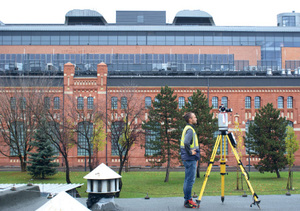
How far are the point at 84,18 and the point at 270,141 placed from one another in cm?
4202

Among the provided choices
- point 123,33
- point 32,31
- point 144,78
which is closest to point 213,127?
point 144,78

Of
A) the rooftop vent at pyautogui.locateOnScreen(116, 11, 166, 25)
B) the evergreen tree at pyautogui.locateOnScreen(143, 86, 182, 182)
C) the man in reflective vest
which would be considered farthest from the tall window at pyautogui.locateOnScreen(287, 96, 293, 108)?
the man in reflective vest

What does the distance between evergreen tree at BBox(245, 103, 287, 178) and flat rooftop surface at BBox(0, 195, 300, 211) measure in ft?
70.3

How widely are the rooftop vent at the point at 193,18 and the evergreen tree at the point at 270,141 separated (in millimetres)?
34658

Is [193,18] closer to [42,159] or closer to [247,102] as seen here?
[247,102]

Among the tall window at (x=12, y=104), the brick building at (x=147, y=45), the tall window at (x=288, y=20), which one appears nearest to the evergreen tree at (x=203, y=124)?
the tall window at (x=12, y=104)

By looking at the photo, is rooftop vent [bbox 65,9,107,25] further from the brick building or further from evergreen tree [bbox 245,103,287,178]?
evergreen tree [bbox 245,103,287,178]

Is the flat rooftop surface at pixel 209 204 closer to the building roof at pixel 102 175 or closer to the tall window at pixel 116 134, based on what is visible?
the building roof at pixel 102 175

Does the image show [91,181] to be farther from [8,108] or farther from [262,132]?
[8,108]

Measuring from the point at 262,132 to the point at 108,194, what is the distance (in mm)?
25691

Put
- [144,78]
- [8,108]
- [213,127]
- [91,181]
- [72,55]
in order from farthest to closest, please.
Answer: [72,55], [144,78], [8,108], [213,127], [91,181]

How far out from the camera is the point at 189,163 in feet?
30.9

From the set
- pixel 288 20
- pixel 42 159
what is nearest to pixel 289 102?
pixel 42 159

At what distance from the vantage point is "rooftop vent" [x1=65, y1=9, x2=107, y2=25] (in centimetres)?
6356
